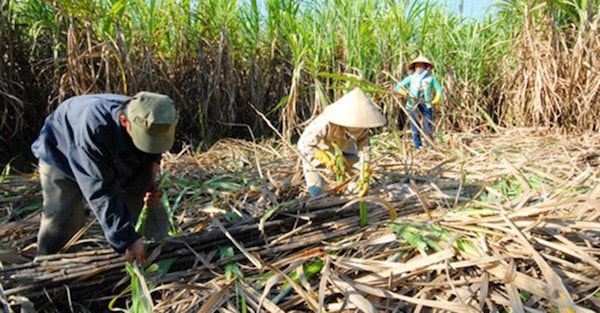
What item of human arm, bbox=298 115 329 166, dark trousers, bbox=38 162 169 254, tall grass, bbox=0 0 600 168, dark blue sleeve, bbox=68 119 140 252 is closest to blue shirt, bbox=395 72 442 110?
tall grass, bbox=0 0 600 168

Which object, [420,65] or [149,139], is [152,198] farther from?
[420,65]

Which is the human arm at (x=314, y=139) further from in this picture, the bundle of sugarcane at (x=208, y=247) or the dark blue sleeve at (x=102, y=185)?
the dark blue sleeve at (x=102, y=185)

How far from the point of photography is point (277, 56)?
5.36 meters

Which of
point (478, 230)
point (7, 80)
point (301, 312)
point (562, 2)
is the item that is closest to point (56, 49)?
point (7, 80)

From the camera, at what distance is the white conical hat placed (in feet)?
8.00

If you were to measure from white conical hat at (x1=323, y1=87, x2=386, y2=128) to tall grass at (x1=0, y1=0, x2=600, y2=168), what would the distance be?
4.64 feet

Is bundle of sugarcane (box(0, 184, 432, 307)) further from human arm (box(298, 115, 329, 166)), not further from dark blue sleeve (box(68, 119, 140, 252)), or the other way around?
human arm (box(298, 115, 329, 166))

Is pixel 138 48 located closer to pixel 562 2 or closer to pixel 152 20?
pixel 152 20

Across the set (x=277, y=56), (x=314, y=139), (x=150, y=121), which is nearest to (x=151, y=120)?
(x=150, y=121)

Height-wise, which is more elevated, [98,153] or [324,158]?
[98,153]

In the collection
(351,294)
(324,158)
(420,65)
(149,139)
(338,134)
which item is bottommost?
(351,294)

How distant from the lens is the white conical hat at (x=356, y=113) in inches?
96.0

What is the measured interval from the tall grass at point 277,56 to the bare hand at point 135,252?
7.86ft

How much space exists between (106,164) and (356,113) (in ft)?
4.21
